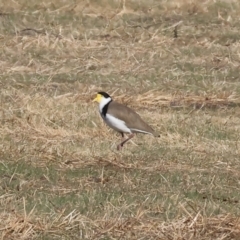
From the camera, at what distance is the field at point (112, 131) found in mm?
7148

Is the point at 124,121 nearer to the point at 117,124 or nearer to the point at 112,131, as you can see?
the point at 117,124

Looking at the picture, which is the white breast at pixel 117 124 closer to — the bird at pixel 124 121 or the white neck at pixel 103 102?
the bird at pixel 124 121

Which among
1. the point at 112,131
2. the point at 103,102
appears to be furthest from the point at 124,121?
the point at 112,131

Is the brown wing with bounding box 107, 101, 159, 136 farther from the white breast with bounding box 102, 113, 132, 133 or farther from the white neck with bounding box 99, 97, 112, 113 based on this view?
the white neck with bounding box 99, 97, 112, 113

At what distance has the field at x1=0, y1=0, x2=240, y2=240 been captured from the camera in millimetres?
7148

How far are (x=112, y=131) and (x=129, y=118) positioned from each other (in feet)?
2.66

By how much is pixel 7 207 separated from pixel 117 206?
2.80 feet

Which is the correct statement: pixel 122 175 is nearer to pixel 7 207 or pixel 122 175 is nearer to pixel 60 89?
pixel 7 207

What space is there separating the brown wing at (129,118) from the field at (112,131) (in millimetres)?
166

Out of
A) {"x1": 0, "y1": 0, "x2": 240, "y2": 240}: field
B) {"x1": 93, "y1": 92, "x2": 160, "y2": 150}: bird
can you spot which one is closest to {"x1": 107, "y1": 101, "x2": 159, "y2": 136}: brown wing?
{"x1": 93, "y1": 92, "x2": 160, "y2": 150}: bird

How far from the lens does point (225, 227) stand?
A: 22.5 ft

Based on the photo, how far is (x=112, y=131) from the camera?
11.6 metres

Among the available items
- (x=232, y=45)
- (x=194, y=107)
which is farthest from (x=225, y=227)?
(x=232, y=45)


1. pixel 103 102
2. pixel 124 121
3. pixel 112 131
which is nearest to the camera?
pixel 124 121
